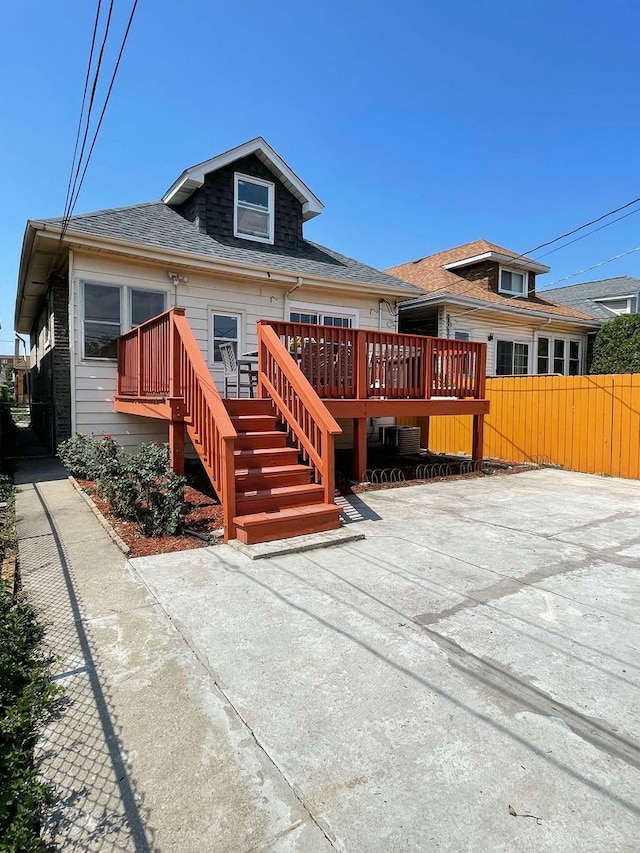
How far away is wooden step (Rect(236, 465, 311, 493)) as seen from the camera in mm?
5027

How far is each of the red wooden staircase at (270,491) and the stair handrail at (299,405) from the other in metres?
0.19

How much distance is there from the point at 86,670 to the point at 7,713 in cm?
48

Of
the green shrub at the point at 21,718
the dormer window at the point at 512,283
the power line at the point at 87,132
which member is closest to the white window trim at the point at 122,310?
the power line at the point at 87,132

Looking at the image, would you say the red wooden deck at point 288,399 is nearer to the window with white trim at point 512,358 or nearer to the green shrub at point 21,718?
the green shrub at point 21,718

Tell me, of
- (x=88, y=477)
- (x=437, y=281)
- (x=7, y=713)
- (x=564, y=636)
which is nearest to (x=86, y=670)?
→ (x=7, y=713)

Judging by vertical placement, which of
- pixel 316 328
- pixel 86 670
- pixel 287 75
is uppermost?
pixel 287 75

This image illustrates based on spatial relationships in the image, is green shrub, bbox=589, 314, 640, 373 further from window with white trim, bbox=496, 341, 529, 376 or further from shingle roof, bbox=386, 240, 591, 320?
window with white trim, bbox=496, 341, 529, 376

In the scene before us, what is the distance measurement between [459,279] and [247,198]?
7657mm

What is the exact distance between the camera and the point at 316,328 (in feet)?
22.3

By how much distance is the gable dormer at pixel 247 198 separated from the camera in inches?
374

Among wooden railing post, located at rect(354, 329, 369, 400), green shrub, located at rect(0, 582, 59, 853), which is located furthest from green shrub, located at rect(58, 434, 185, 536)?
wooden railing post, located at rect(354, 329, 369, 400)

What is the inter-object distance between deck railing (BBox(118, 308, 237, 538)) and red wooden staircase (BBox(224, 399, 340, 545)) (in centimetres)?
26

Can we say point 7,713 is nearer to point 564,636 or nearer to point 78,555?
point 78,555

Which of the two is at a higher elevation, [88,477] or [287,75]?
[287,75]
